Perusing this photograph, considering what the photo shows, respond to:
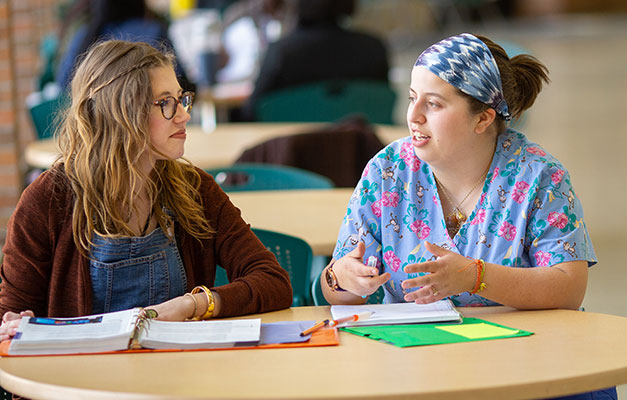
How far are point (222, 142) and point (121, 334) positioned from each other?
8.84 feet

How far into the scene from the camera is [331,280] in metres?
1.86

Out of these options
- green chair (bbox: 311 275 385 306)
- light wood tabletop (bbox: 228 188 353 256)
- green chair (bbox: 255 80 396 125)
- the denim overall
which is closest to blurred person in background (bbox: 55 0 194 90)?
green chair (bbox: 255 80 396 125)

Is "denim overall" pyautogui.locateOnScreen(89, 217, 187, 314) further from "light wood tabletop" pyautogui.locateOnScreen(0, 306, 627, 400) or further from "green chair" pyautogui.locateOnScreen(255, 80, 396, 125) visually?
"green chair" pyautogui.locateOnScreen(255, 80, 396, 125)

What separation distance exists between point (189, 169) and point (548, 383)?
0.98 m

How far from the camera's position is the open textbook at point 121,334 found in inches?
58.6

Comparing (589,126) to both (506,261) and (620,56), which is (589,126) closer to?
(620,56)

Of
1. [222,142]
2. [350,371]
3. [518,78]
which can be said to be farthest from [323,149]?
[350,371]

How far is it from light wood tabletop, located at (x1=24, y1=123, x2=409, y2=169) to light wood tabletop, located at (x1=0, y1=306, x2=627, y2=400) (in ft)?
6.56

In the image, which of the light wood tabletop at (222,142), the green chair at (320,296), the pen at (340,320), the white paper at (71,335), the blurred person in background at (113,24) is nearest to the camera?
the white paper at (71,335)

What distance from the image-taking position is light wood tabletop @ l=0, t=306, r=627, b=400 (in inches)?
49.9

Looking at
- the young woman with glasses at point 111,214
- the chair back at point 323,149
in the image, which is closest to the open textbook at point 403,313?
the young woman with glasses at point 111,214

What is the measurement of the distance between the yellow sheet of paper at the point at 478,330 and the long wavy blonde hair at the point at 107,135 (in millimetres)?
705

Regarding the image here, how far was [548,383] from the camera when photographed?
129 centimetres

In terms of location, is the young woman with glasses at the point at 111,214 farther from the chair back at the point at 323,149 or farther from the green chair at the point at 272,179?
the chair back at the point at 323,149
